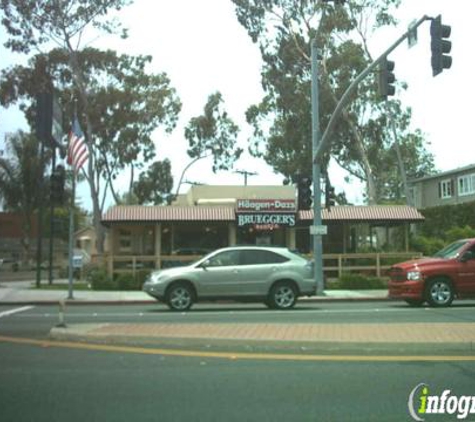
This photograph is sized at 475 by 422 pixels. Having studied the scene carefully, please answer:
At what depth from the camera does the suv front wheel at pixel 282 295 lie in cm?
1844

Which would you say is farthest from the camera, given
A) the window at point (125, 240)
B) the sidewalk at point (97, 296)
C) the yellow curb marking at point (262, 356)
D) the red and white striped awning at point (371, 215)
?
the window at point (125, 240)

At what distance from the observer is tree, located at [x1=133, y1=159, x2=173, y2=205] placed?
4834cm

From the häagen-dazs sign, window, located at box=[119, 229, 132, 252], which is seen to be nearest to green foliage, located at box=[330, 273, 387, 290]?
the häagen-dazs sign

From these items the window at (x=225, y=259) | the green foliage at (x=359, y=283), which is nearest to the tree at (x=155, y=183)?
the green foliage at (x=359, y=283)

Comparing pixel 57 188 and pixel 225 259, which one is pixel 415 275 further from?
pixel 57 188

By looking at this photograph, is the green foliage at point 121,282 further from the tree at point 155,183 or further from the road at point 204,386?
the tree at point 155,183

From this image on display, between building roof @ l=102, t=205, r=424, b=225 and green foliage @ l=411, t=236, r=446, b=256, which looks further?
green foliage @ l=411, t=236, r=446, b=256

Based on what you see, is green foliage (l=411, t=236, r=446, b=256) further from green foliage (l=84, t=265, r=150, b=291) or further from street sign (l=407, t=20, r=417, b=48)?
street sign (l=407, t=20, r=417, b=48)

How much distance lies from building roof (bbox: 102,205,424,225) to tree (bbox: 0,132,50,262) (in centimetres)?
2414

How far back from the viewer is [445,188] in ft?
179

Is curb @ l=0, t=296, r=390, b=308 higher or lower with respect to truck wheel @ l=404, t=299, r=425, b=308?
lower

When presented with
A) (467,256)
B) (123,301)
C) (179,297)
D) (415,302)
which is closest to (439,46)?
(467,256)

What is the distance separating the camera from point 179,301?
18.2 metres

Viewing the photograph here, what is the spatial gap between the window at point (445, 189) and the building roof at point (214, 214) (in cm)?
2215
